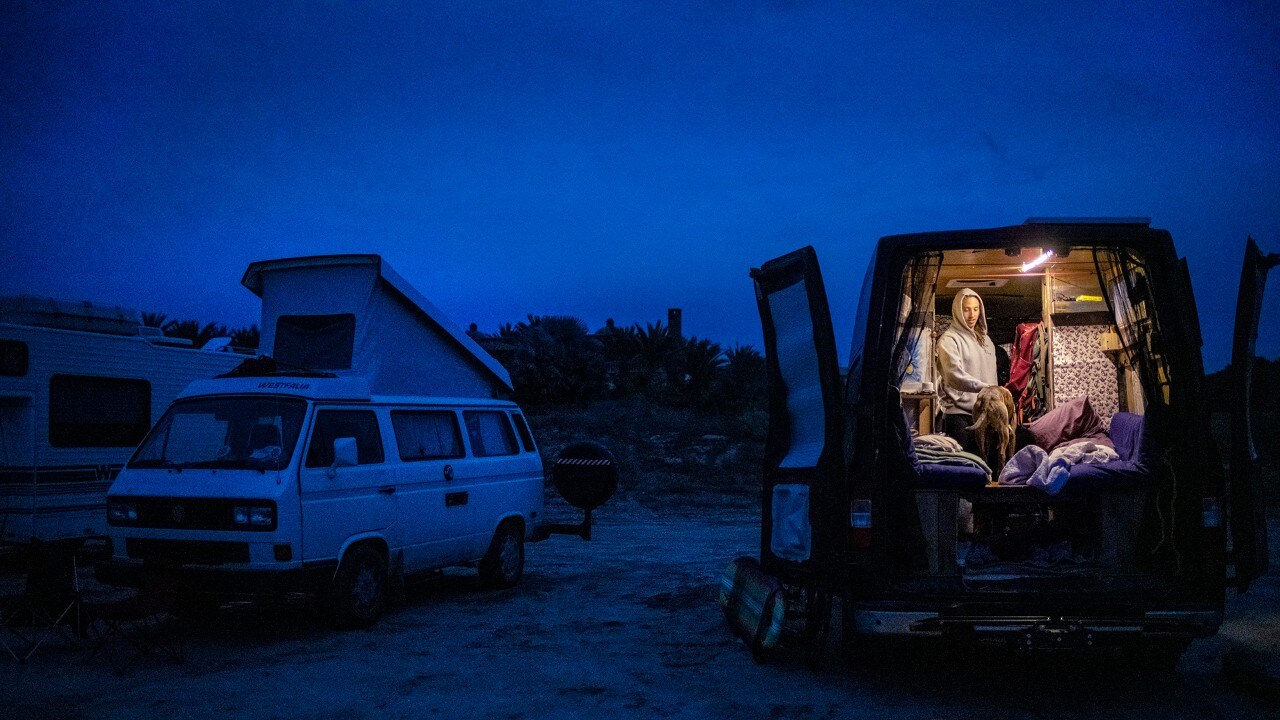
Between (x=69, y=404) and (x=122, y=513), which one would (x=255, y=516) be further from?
(x=69, y=404)

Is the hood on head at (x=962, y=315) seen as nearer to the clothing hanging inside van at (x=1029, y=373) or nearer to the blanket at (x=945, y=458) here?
the clothing hanging inside van at (x=1029, y=373)

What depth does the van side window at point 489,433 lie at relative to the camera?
417 inches

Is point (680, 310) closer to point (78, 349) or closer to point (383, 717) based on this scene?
point (78, 349)

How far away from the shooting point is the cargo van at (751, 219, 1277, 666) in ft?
19.4

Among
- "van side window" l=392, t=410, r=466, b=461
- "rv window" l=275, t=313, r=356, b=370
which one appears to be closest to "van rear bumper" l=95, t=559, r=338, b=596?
"van side window" l=392, t=410, r=466, b=461

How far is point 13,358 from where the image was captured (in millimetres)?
11008

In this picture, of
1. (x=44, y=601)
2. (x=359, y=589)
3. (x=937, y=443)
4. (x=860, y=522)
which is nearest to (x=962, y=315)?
(x=937, y=443)

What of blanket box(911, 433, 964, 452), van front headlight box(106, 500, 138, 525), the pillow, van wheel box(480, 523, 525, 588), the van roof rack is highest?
the van roof rack

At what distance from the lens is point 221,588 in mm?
7695

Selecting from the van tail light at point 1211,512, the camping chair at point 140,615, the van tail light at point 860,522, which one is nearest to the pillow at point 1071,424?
the van tail light at point 1211,512

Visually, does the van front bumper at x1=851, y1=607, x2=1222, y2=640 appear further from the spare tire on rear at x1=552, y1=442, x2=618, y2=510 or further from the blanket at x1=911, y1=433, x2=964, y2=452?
the spare tire on rear at x1=552, y1=442, x2=618, y2=510

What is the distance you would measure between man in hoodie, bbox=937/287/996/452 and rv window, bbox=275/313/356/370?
5750 millimetres

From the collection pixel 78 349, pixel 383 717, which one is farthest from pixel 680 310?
pixel 383 717

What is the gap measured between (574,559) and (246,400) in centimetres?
608
